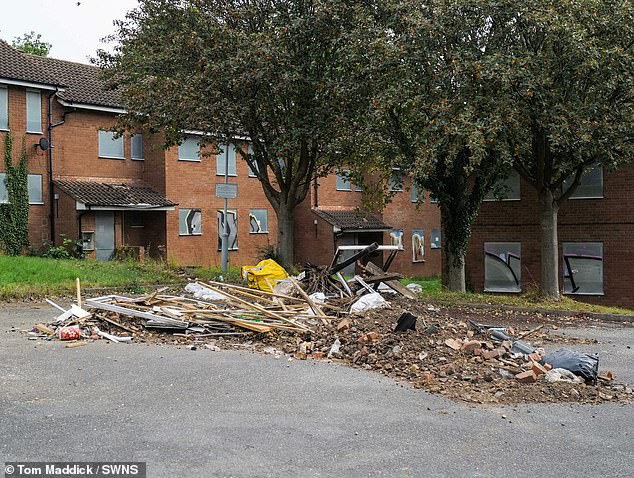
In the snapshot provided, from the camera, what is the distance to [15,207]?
29875mm

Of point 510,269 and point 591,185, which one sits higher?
point 591,185

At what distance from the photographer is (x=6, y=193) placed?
30.0 metres

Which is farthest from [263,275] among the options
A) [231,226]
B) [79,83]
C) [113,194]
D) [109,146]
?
[79,83]

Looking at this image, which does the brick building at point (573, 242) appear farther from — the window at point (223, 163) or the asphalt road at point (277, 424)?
the asphalt road at point (277, 424)

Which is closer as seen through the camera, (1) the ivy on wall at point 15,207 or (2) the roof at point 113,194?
(1) the ivy on wall at point 15,207

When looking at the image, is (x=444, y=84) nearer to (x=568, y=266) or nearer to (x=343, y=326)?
(x=343, y=326)

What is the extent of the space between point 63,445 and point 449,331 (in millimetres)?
6830

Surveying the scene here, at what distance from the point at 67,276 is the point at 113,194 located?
11.5 meters

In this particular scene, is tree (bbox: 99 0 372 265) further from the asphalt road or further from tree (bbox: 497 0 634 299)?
the asphalt road

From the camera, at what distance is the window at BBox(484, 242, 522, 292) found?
89.7 feet

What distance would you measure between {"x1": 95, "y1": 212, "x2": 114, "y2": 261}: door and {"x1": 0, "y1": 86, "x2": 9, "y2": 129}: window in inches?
204

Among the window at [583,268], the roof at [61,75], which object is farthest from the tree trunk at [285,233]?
the window at [583,268]

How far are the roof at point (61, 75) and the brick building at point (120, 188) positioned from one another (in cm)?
7

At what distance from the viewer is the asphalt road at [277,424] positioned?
19.9 ft
